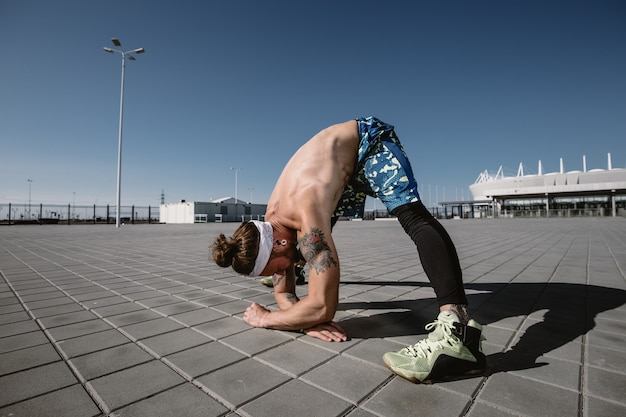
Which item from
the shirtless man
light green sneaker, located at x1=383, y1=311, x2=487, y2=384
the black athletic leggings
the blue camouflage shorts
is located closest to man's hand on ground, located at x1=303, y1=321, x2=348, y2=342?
the shirtless man

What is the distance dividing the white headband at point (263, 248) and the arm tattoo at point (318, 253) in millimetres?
287

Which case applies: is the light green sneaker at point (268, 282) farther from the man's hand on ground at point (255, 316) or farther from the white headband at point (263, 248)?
the white headband at point (263, 248)

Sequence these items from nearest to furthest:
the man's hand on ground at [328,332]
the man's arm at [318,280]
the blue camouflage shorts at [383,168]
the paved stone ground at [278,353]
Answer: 1. the paved stone ground at [278,353]
2. the man's arm at [318,280]
3. the man's hand on ground at [328,332]
4. the blue camouflage shorts at [383,168]

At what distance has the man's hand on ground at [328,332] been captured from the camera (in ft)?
6.49

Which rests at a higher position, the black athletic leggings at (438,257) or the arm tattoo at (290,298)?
the black athletic leggings at (438,257)

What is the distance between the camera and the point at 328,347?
1.90 meters

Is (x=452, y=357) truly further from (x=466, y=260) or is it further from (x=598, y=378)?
(x=466, y=260)

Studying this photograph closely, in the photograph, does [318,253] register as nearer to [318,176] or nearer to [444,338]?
[318,176]

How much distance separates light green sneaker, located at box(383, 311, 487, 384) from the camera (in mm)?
1488

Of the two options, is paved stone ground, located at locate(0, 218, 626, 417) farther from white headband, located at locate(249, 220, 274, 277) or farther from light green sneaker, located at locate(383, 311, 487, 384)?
white headband, located at locate(249, 220, 274, 277)

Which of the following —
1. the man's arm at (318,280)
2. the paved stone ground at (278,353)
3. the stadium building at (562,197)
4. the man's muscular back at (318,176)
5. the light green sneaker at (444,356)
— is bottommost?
the paved stone ground at (278,353)

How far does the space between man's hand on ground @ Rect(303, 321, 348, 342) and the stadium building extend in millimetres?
48144

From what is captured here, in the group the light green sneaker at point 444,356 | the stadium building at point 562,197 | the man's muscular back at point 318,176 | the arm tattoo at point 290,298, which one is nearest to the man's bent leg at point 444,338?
the light green sneaker at point 444,356

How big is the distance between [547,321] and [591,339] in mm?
339
